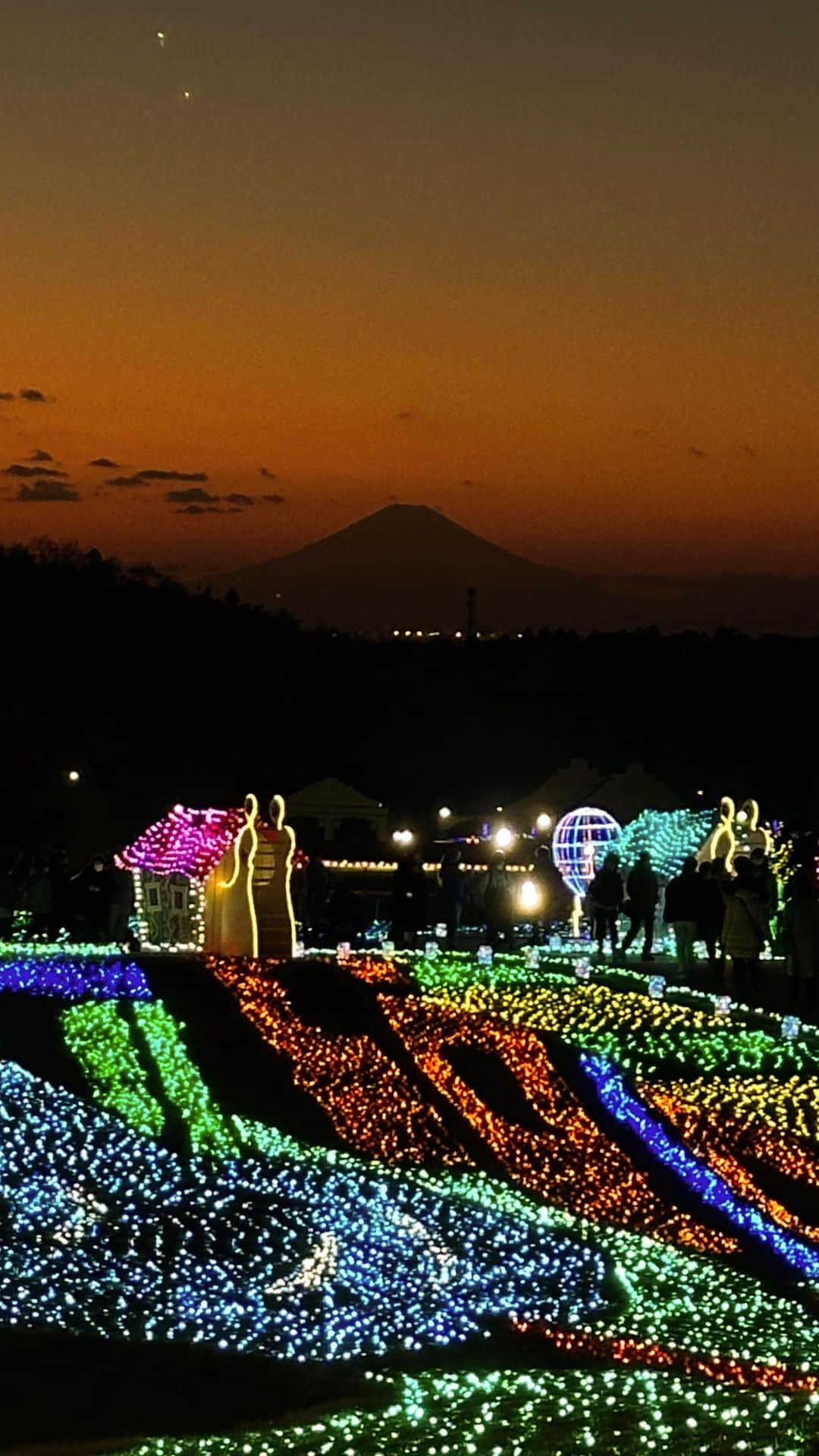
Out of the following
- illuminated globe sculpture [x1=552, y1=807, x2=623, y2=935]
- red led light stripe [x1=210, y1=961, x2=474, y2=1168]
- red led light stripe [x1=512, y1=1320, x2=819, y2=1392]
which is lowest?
red led light stripe [x1=512, y1=1320, x2=819, y2=1392]

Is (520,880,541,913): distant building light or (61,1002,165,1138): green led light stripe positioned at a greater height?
(520,880,541,913): distant building light

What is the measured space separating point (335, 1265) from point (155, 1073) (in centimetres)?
576

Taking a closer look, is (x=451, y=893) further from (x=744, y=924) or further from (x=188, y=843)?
(x=744, y=924)

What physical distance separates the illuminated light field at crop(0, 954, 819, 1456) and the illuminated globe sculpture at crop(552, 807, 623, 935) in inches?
467

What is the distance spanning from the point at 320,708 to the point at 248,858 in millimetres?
65411

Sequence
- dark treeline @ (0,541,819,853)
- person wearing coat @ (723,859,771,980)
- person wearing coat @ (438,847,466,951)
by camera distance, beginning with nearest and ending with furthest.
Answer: person wearing coat @ (723,859,771,980) < person wearing coat @ (438,847,466,951) < dark treeline @ (0,541,819,853)

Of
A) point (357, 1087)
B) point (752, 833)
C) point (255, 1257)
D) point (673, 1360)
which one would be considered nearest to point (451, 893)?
point (752, 833)

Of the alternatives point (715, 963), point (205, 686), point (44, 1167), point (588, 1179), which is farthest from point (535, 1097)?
point (205, 686)

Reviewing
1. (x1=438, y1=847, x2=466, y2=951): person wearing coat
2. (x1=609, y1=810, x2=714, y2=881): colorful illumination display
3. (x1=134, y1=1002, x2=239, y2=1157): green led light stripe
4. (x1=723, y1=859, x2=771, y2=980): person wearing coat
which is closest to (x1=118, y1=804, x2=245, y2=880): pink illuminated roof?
(x1=438, y1=847, x2=466, y2=951): person wearing coat

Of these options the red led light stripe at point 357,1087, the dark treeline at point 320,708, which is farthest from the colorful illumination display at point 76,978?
the dark treeline at point 320,708

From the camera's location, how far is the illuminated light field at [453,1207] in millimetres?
9555

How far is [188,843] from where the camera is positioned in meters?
28.0

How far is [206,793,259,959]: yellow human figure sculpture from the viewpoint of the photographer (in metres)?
24.5

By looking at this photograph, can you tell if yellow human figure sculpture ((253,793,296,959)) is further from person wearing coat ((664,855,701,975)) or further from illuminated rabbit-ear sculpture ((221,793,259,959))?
person wearing coat ((664,855,701,975))
